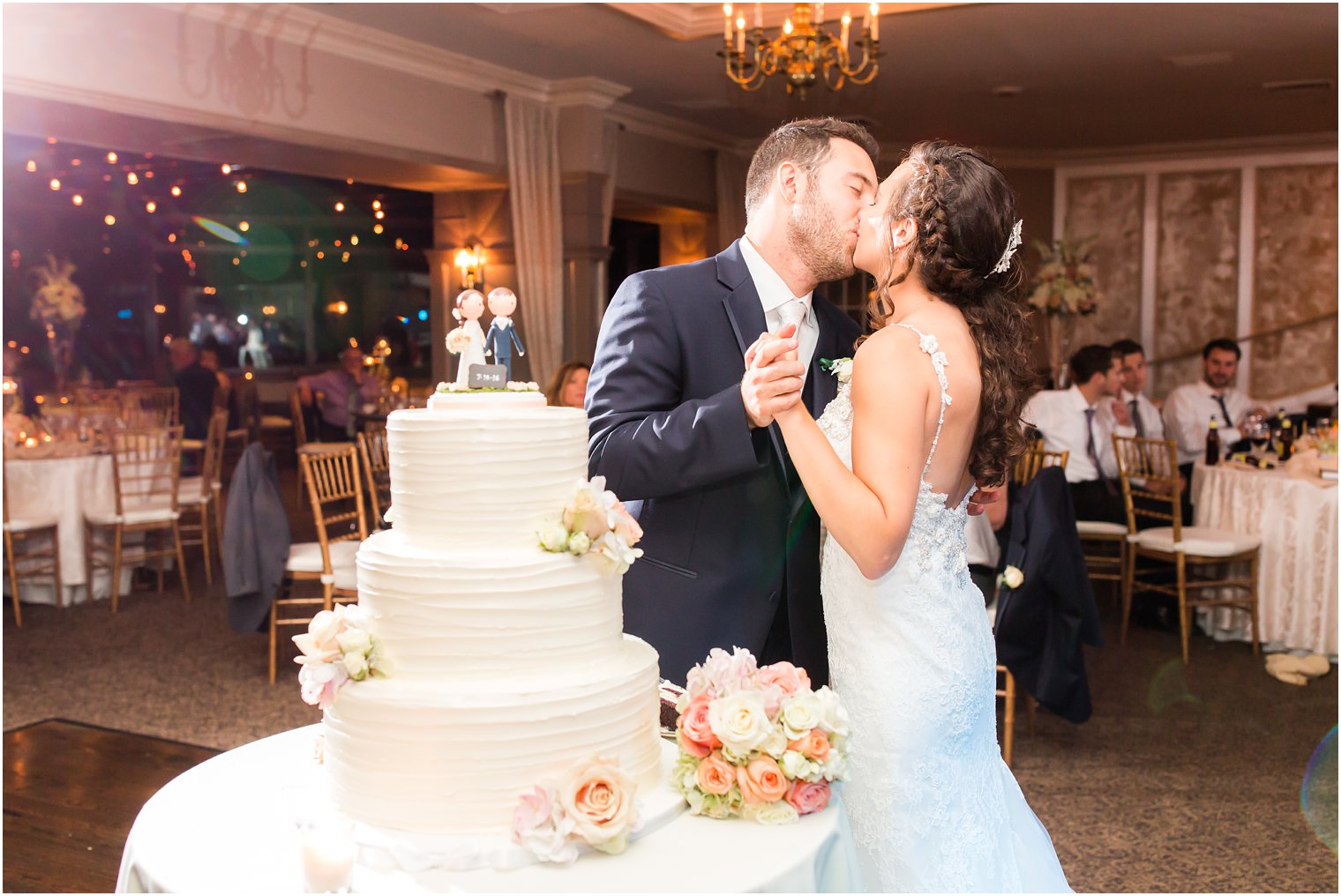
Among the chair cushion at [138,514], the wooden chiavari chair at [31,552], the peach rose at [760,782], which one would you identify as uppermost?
the peach rose at [760,782]

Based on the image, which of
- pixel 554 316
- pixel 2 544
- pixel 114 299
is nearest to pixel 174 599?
pixel 2 544

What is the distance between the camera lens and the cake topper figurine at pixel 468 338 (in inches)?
73.3

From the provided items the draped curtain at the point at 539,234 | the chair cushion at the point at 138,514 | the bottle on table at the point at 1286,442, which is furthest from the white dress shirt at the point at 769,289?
the draped curtain at the point at 539,234

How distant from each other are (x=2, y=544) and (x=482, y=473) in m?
6.38

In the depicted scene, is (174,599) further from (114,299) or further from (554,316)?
(114,299)

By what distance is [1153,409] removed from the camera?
860cm

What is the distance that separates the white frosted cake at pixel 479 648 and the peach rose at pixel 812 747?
219 mm

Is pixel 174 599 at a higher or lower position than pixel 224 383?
lower

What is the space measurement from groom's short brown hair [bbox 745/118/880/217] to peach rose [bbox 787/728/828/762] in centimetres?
117

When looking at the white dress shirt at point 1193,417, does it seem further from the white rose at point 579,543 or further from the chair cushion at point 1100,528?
the white rose at point 579,543

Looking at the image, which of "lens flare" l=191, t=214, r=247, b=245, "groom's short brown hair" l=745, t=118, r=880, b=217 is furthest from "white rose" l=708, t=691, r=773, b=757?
"lens flare" l=191, t=214, r=247, b=245

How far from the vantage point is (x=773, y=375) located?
5.98 ft

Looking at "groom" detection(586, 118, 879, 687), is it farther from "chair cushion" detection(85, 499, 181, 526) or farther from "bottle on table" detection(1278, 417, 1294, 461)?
"chair cushion" detection(85, 499, 181, 526)

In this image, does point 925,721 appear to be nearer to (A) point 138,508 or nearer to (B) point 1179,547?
(B) point 1179,547
